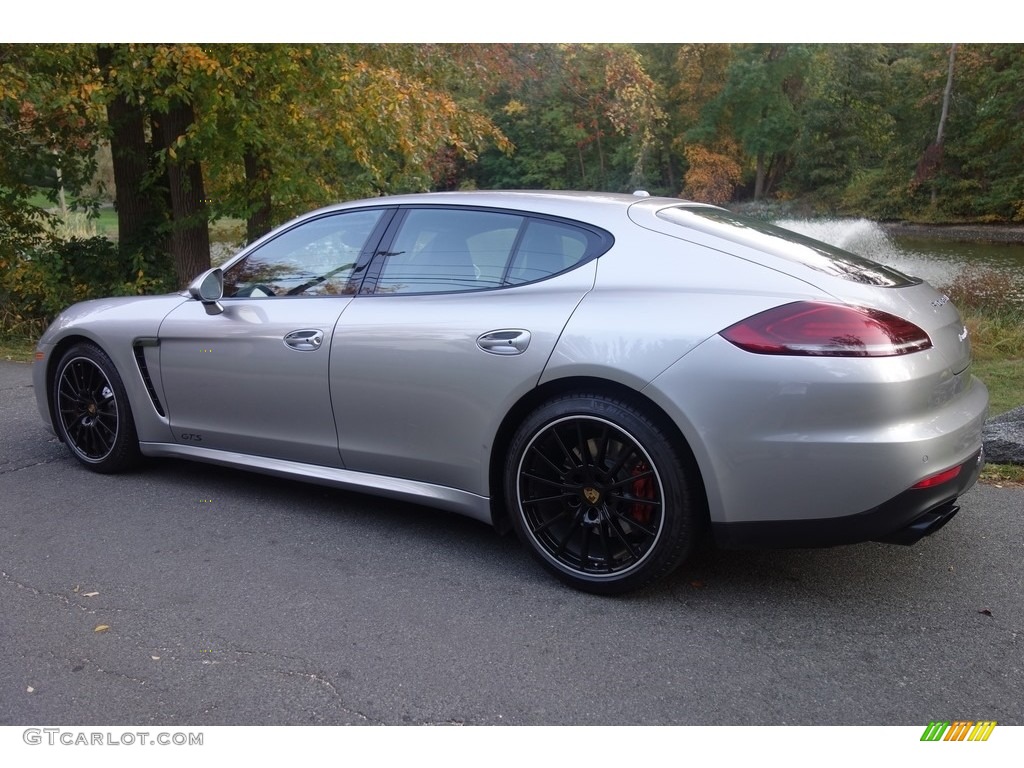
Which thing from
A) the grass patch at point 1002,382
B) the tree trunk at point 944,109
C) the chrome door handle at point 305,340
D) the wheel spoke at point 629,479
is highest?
the tree trunk at point 944,109

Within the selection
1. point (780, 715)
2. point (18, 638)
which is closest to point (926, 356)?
point (780, 715)

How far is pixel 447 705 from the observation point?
2771 mm

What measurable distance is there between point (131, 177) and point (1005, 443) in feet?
34.2

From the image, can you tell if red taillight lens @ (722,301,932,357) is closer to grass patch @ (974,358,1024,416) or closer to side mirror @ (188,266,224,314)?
side mirror @ (188,266,224,314)

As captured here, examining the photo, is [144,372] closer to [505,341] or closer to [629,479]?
[505,341]

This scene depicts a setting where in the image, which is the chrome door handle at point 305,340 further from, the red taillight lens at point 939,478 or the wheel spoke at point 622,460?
the red taillight lens at point 939,478

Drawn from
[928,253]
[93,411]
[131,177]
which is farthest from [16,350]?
[928,253]

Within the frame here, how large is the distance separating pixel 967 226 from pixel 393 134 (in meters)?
28.0

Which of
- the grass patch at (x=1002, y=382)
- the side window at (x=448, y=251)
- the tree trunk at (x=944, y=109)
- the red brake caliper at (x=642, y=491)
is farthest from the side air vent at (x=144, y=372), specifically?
the tree trunk at (x=944, y=109)

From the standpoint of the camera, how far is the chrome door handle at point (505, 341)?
3554 mm

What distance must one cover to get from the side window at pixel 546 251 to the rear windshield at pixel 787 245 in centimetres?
37

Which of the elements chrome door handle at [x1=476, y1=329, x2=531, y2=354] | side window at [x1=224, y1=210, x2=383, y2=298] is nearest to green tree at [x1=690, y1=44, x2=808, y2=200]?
side window at [x1=224, y1=210, x2=383, y2=298]

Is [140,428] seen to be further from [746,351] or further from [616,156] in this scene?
[616,156]
